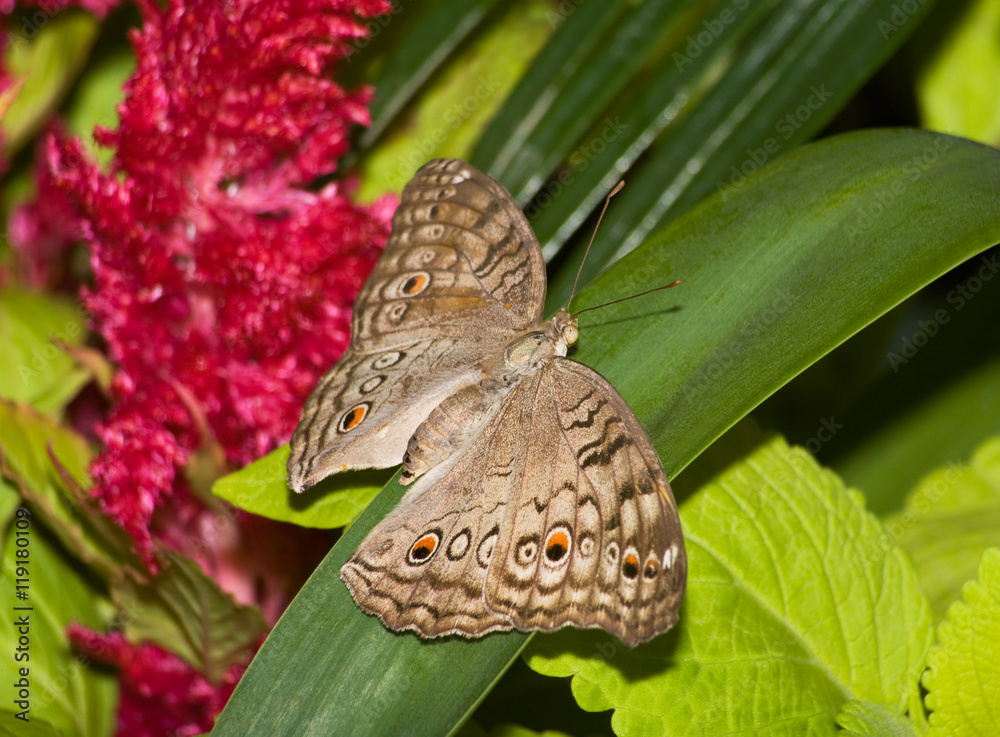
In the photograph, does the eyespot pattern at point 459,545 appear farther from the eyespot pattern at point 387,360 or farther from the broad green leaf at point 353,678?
the eyespot pattern at point 387,360

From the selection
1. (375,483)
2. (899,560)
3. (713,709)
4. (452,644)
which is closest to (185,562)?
(375,483)

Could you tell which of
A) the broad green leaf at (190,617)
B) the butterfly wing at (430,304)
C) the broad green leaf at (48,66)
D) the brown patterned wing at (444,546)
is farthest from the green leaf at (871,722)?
the broad green leaf at (48,66)

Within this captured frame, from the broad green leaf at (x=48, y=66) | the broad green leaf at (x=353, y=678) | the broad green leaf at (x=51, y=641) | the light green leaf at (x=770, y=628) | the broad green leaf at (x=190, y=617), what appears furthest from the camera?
the broad green leaf at (x=48, y=66)

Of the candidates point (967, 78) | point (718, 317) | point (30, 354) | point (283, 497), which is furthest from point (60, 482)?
point (967, 78)

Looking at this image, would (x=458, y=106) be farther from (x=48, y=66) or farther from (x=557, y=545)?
(x=557, y=545)

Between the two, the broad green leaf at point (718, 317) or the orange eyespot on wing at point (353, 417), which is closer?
the broad green leaf at point (718, 317)

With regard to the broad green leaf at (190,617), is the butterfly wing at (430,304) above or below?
above

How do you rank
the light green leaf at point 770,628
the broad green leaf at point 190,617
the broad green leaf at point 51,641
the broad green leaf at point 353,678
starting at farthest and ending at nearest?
the broad green leaf at point 51,641 → the broad green leaf at point 190,617 → the light green leaf at point 770,628 → the broad green leaf at point 353,678

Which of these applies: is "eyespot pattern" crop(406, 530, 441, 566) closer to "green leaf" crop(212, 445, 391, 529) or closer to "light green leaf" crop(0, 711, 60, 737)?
"green leaf" crop(212, 445, 391, 529)
